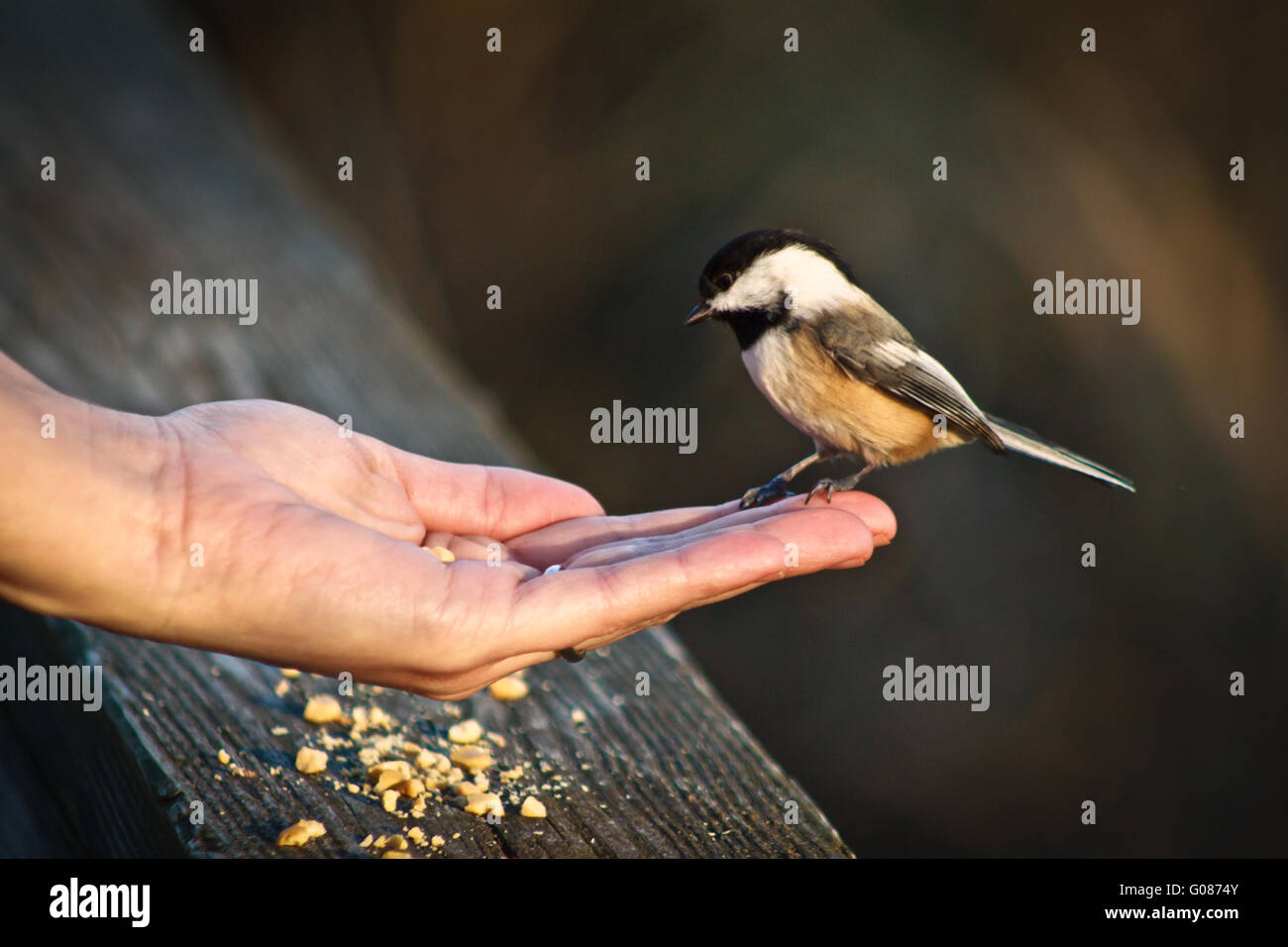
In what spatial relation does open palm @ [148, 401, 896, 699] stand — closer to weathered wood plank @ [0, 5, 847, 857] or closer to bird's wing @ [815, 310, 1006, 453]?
weathered wood plank @ [0, 5, 847, 857]

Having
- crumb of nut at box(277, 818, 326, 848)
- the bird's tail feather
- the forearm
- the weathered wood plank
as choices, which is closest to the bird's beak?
the weathered wood plank

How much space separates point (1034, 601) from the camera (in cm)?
432

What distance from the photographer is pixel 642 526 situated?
2174mm

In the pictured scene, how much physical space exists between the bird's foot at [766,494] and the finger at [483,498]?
0.49m

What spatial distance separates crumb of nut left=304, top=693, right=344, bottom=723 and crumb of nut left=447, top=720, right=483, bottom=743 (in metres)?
0.18

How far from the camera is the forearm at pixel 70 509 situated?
4.56 feet

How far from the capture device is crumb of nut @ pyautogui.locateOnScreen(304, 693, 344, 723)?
5.53 feet

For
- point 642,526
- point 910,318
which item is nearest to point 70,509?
point 642,526

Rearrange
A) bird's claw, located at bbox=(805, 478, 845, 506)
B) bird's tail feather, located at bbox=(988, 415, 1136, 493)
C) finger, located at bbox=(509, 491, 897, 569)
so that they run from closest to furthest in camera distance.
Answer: finger, located at bbox=(509, 491, 897, 569), bird's claw, located at bbox=(805, 478, 845, 506), bird's tail feather, located at bbox=(988, 415, 1136, 493)

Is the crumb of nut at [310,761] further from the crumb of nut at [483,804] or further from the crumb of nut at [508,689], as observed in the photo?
the crumb of nut at [508,689]

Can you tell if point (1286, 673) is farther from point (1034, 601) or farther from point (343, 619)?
point (343, 619)

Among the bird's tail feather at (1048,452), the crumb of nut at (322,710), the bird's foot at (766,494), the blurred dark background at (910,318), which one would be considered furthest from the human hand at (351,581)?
the blurred dark background at (910,318)

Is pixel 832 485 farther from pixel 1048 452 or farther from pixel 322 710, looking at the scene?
pixel 322 710

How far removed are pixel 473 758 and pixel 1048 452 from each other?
5.70 ft
